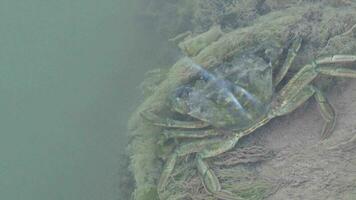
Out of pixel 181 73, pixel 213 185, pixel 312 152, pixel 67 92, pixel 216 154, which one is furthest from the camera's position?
pixel 67 92

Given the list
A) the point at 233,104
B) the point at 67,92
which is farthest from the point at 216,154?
the point at 67,92

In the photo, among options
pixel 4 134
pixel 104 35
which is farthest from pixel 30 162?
pixel 104 35

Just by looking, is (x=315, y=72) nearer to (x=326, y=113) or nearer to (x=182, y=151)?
(x=326, y=113)

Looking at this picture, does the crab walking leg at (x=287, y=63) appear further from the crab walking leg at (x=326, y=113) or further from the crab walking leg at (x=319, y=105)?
the crab walking leg at (x=326, y=113)

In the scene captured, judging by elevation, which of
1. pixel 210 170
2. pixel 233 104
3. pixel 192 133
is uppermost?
pixel 233 104

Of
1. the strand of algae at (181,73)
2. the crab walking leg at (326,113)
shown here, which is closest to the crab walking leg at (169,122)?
the strand of algae at (181,73)

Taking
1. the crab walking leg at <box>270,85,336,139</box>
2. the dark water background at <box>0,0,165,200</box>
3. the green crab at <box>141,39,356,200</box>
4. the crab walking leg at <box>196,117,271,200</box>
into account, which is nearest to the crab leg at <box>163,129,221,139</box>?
the green crab at <box>141,39,356,200</box>

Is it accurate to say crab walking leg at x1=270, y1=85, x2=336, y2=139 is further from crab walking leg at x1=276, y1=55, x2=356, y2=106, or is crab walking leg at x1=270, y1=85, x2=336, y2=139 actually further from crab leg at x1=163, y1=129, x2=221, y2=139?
crab leg at x1=163, y1=129, x2=221, y2=139
